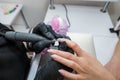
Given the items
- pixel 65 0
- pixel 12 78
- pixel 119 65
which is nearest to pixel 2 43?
pixel 12 78

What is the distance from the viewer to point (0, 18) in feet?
4.53

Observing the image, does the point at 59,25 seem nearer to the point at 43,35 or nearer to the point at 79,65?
the point at 43,35

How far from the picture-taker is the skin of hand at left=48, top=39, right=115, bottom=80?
1.80 ft

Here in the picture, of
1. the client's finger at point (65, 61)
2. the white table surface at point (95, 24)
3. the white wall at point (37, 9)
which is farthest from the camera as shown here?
the white wall at point (37, 9)

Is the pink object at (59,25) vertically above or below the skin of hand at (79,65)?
below

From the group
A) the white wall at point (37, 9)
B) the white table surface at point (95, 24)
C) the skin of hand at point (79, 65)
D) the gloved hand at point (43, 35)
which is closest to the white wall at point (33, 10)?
the white wall at point (37, 9)

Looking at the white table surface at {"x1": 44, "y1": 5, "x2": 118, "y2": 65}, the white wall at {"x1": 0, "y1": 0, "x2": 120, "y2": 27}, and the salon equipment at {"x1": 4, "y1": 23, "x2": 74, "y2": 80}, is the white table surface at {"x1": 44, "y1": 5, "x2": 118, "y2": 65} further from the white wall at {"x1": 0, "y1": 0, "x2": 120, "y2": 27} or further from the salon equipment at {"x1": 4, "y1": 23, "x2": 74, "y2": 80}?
the salon equipment at {"x1": 4, "y1": 23, "x2": 74, "y2": 80}

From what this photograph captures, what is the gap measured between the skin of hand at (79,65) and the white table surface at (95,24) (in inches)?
17.7

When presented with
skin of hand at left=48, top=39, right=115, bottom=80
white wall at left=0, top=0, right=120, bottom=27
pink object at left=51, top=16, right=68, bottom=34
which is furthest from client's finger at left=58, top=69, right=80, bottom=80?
white wall at left=0, top=0, right=120, bottom=27

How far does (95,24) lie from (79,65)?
2.63 ft

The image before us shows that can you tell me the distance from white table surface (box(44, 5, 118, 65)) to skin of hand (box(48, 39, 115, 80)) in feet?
1.48

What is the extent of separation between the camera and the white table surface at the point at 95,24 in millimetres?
1088

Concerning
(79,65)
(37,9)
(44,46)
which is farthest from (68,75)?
(37,9)

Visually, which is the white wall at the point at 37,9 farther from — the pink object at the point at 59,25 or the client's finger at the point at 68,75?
the client's finger at the point at 68,75
